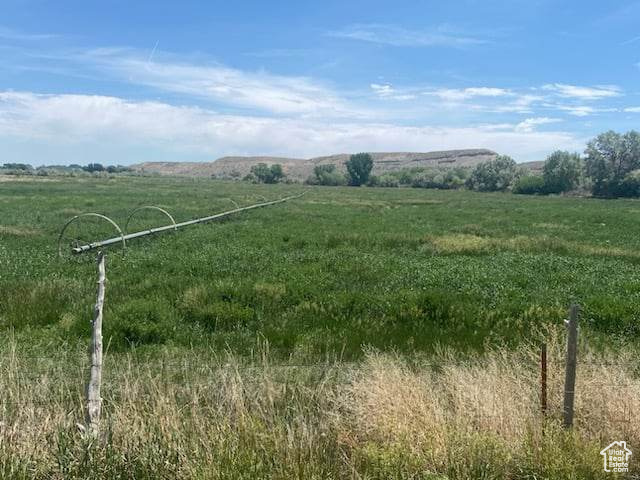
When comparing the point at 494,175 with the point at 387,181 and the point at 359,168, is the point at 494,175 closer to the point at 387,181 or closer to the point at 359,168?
the point at 387,181

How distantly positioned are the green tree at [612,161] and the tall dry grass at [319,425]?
100 metres

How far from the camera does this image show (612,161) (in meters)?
96.6

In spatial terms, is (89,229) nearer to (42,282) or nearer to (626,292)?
(42,282)

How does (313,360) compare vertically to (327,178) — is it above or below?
below

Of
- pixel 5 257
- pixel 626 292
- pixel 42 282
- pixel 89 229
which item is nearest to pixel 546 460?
pixel 626 292

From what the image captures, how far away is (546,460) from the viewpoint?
5.14 meters

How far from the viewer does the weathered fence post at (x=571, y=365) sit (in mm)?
5527

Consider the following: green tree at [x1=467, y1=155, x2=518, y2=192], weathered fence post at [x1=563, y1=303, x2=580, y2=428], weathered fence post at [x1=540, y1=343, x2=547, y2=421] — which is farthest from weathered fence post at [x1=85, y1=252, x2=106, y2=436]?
green tree at [x1=467, y1=155, x2=518, y2=192]

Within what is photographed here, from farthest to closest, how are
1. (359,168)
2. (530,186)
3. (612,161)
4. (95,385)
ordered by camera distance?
(359,168), (530,186), (612,161), (95,385)

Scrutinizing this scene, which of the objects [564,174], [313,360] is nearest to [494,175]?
[564,174]

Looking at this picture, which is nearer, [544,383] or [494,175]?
[544,383]

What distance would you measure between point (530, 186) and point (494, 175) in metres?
11.8

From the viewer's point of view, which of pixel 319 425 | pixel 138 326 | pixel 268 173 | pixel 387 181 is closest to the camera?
pixel 319 425

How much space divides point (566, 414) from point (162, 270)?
1238cm
